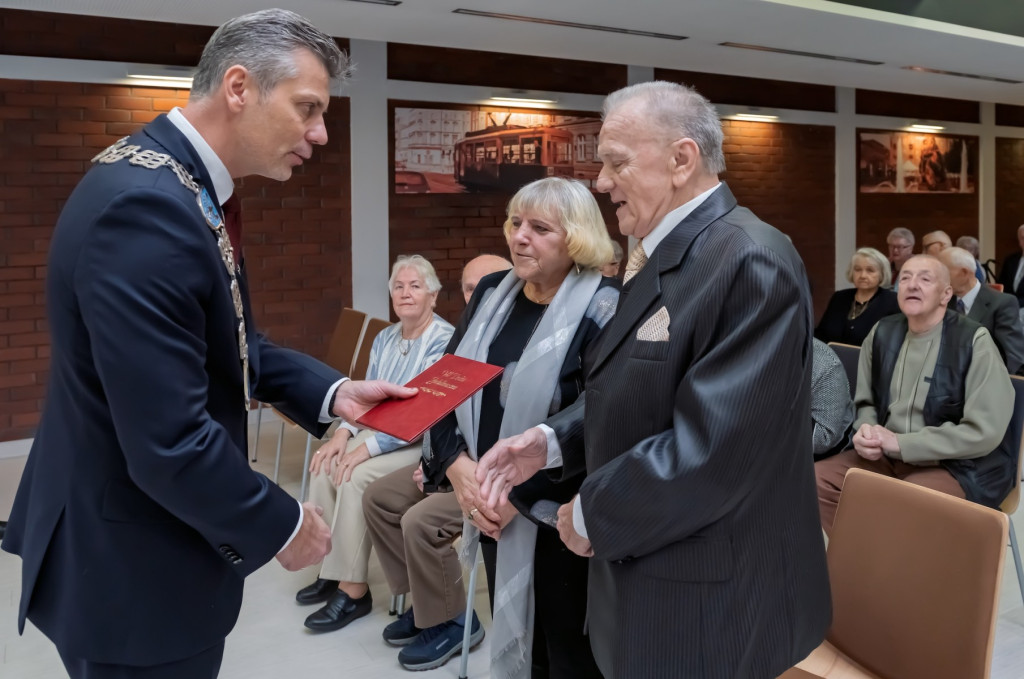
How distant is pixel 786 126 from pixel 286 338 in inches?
230

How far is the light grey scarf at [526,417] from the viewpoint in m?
2.28

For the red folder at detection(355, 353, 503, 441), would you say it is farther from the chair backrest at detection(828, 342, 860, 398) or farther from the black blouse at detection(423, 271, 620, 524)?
the chair backrest at detection(828, 342, 860, 398)

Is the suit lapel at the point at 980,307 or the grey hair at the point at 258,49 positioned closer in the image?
the grey hair at the point at 258,49

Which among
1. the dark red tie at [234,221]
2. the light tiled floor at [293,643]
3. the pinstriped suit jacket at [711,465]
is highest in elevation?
the dark red tie at [234,221]

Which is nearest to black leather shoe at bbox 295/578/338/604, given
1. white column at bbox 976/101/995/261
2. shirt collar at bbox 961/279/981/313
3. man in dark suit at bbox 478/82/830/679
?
man in dark suit at bbox 478/82/830/679

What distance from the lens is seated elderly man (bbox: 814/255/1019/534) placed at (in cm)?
337

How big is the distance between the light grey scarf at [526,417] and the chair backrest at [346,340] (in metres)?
2.93

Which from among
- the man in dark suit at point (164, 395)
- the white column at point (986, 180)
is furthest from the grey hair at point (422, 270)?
the white column at point (986, 180)

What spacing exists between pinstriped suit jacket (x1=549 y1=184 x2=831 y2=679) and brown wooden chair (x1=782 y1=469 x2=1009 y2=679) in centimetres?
54

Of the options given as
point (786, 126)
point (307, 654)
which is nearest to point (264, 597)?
point (307, 654)

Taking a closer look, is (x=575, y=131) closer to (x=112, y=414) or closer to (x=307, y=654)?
(x=307, y=654)

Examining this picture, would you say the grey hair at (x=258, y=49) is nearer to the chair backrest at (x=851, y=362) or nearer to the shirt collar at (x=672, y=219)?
the shirt collar at (x=672, y=219)

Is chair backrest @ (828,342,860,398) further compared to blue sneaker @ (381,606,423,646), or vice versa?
chair backrest @ (828,342,860,398)

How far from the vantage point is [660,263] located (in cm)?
155
